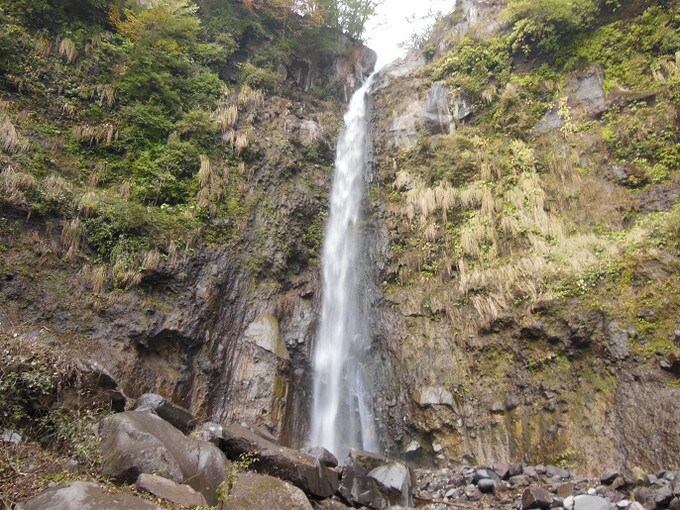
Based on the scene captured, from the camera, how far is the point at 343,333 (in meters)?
11.5

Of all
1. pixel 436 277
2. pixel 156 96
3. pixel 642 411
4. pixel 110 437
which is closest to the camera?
pixel 110 437

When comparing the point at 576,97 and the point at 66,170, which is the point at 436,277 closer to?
the point at 576,97

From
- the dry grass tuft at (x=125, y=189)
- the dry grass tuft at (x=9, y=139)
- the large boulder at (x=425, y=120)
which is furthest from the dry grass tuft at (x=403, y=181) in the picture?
the dry grass tuft at (x=9, y=139)

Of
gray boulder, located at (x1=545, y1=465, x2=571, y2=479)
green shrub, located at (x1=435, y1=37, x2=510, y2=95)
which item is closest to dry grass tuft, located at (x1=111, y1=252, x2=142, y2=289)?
gray boulder, located at (x1=545, y1=465, x2=571, y2=479)

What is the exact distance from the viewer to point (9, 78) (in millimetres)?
10484

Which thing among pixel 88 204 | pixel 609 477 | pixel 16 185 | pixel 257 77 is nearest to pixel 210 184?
pixel 88 204

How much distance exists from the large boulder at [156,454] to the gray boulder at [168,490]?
0.21 metres

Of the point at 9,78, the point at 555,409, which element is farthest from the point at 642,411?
the point at 9,78

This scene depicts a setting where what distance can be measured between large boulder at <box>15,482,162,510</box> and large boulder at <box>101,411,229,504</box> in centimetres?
63

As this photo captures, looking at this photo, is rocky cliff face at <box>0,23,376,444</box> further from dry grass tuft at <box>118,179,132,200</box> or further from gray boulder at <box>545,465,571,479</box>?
gray boulder at <box>545,465,571,479</box>

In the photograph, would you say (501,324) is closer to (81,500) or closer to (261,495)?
(261,495)

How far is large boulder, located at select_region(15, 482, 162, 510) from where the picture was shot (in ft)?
10.6

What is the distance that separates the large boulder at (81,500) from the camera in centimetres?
323

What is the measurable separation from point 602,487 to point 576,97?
424 inches
